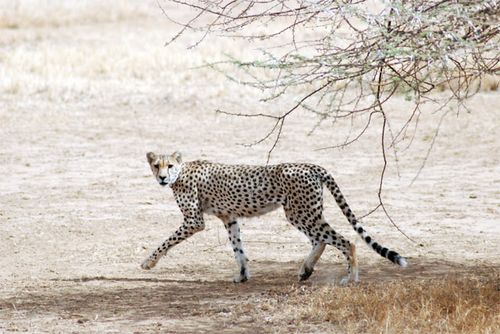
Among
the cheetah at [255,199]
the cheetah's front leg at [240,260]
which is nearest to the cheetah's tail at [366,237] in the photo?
the cheetah at [255,199]

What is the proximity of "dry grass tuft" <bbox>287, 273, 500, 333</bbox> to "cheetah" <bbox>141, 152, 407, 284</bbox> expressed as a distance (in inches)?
26.2

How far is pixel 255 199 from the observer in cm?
996

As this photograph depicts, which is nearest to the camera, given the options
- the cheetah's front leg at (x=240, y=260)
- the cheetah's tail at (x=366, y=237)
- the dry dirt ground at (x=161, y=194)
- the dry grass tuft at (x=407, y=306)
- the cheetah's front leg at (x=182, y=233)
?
the dry grass tuft at (x=407, y=306)

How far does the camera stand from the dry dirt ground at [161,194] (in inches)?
360

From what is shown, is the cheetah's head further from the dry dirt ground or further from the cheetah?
the dry dirt ground

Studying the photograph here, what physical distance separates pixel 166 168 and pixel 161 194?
158 inches

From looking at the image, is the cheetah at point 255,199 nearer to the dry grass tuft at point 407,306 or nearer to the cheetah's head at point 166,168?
the cheetah's head at point 166,168

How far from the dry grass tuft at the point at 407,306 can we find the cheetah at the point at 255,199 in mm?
665

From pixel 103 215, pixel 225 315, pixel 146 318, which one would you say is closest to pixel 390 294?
pixel 225 315

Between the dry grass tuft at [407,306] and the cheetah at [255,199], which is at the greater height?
the cheetah at [255,199]

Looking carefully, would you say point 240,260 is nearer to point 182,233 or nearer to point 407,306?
point 182,233

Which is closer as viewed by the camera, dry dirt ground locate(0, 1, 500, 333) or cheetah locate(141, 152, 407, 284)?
dry dirt ground locate(0, 1, 500, 333)

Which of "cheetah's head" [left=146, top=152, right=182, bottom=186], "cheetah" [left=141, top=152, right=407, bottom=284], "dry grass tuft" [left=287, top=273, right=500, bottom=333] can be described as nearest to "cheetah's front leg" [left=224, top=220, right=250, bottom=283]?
"cheetah" [left=141, top=152, right=407, bottom=284]

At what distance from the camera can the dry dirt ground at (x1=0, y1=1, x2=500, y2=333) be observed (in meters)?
9.14
